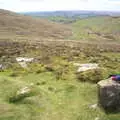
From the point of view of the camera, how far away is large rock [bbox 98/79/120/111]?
1997 cm

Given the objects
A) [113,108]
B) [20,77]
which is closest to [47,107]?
[113,108]

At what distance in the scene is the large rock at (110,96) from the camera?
20.0 m

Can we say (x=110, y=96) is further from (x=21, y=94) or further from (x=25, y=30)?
(x=25, y=30)

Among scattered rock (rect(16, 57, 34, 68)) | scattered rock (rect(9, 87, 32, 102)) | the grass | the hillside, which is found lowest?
the hillside

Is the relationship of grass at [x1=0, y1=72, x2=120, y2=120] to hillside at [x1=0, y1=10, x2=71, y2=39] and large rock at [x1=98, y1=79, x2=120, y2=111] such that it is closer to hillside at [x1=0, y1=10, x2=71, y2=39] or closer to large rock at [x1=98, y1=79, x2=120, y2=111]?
large rock at [x1=98, y1=79, x2=120, y2=111]

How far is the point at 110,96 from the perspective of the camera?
19984 mm

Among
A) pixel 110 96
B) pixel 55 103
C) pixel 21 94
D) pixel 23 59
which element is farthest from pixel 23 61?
pixel 110 96

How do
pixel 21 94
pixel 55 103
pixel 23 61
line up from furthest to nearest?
pixel 23 61 → pixel 21 94 → pixel 55 103

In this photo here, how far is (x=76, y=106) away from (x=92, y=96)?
101 inches

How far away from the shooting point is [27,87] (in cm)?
2320

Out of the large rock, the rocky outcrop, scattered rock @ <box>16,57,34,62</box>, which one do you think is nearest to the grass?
the rocky outcrop

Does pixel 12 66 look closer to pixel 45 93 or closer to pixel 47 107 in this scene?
pixel 45 93

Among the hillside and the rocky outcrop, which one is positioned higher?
the rocky outcrop

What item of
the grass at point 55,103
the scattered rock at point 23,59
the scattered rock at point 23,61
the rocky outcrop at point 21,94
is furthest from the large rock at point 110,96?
the scattered rock at point 23,59
